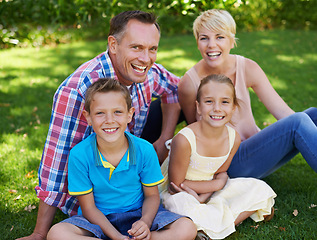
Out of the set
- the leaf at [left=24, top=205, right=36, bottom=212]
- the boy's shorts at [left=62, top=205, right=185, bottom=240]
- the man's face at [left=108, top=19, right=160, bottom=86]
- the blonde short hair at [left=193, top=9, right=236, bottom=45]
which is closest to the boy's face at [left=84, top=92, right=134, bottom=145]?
the man's face at [left=108, top=19, right=160, bottom=86]

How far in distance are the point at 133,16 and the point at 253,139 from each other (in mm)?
1222

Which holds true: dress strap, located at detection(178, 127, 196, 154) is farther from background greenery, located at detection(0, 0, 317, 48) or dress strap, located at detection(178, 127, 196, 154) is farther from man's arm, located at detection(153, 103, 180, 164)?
background greenery, located at detection(0, 0, 317, 48)

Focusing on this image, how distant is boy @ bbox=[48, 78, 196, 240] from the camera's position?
85.5 inches

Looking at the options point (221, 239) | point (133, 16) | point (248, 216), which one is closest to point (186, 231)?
point (221, 239)

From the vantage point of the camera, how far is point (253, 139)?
2.72 metres

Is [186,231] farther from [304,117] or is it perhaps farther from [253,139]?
[304,117]

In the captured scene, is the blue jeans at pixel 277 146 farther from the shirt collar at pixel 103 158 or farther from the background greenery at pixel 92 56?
the shirt collar at pixel 103 158

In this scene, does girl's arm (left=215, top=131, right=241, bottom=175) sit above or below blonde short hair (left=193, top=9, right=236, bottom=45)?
below

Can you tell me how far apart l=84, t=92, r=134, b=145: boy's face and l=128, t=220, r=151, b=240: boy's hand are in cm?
50

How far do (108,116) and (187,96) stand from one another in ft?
3.30

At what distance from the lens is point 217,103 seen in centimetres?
253

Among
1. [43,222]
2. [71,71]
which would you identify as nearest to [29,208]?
[43,222]

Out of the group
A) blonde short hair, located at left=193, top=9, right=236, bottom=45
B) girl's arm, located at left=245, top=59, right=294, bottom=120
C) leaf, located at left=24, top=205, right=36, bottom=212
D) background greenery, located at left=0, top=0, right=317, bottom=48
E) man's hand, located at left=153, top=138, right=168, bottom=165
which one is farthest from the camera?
background greenery, located at left=0, top=0, right=317, bottom=48

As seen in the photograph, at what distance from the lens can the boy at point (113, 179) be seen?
2.17m
